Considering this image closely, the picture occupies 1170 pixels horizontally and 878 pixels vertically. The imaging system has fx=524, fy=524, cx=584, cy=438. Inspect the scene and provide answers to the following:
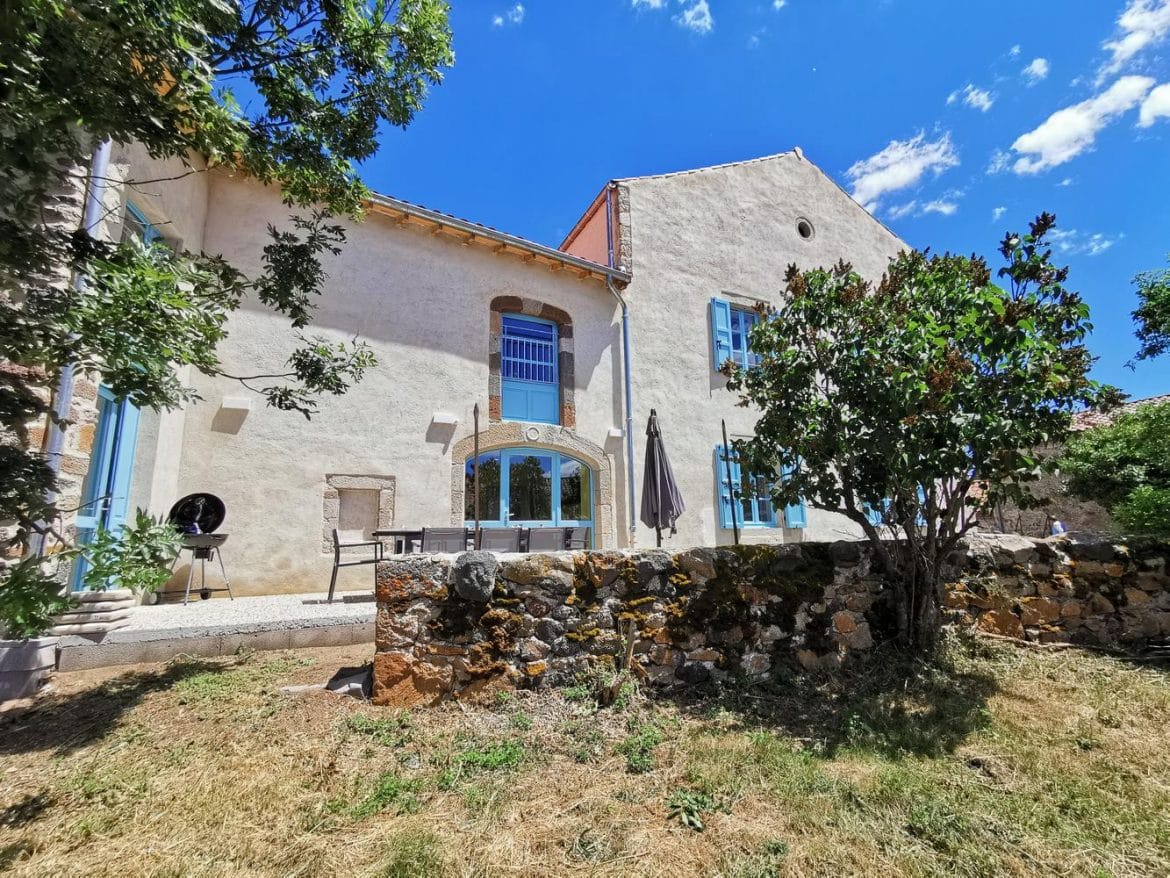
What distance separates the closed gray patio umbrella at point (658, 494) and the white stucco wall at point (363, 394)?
1670mm

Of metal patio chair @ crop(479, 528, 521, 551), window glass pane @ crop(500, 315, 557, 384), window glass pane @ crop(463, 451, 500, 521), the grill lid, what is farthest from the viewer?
window glass pane @ crop(500, 315, 557, 384)

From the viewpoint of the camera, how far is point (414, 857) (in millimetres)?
1985

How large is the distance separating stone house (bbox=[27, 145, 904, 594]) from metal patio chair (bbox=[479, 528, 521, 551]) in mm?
658

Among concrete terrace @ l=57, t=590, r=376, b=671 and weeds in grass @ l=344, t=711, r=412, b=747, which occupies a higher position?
concrete terrace @ l=57, t=590, r=376, b=671

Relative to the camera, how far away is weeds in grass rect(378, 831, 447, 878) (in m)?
1.92

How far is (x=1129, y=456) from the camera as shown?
22.7 ft

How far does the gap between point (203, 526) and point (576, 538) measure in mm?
4770

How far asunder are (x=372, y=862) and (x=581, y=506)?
272 inches

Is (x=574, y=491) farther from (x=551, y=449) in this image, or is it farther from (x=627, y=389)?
(x=627, y=389)

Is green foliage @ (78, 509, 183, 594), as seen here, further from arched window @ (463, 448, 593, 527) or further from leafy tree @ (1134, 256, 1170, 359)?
leafy tree @ (1134, 256, 1170, 359)

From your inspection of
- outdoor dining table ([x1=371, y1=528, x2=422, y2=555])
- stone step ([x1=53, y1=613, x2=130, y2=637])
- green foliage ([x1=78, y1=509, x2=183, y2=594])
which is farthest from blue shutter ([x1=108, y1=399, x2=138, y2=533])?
green foliage ([x1=78, y1=509, x2=183, y2=594])

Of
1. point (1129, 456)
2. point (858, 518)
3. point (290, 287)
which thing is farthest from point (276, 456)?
point (1129, 456)

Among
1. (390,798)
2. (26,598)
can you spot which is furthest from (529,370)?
(26,598)

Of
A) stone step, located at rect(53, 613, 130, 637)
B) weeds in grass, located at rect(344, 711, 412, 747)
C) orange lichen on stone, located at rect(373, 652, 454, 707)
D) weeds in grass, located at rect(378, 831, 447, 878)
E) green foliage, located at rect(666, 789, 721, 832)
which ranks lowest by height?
green foliage, located at rect(666, 789, 721, 832)
